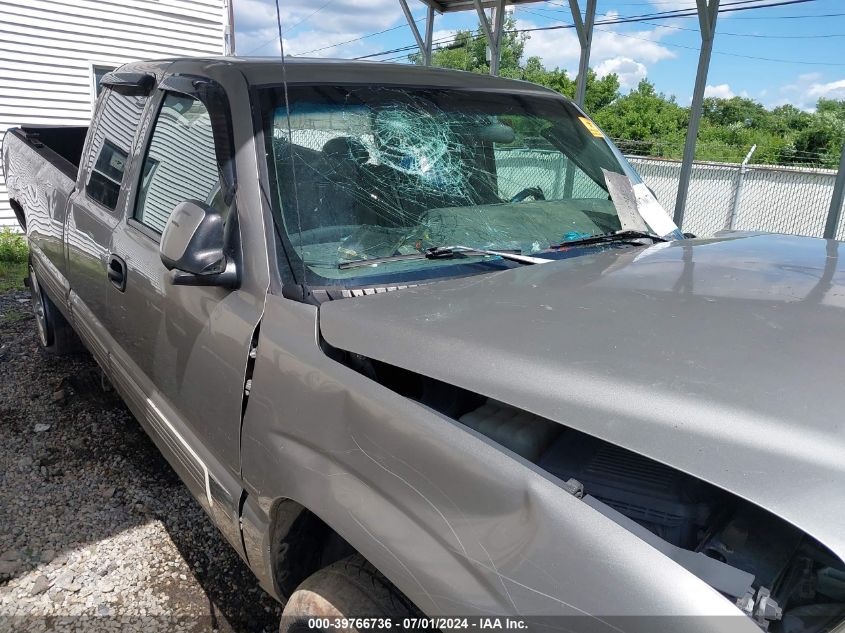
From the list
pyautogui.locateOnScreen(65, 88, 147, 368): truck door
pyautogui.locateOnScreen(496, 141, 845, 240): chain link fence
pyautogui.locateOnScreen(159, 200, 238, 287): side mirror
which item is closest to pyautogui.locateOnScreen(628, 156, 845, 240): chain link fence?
pyautogui.locateOnScreen(496, 141, 845, 240): chain link fence

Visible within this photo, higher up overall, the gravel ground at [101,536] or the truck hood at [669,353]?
the truck hood at [669,353]

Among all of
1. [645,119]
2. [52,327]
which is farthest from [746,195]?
[645,119]

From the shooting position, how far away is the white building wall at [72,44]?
9.45m

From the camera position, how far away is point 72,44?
32.2 feet

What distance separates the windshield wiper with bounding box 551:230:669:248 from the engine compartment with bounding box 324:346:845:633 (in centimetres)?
100

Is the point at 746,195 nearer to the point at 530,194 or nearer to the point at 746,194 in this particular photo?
the point at 746,194

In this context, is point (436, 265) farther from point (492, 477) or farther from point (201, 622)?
point (201, 622)

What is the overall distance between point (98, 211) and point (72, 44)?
815cm

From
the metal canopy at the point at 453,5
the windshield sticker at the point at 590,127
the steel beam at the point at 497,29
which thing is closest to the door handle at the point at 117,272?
the windshield sticker at the point at 590,127

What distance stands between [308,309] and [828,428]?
1.19 meters

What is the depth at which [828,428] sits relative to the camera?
1.13 m

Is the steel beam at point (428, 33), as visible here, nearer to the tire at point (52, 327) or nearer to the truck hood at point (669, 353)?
the tire at point (52, 327)

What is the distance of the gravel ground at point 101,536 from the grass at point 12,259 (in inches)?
147

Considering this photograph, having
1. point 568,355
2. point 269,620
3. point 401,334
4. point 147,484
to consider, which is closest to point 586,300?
point 568,355
